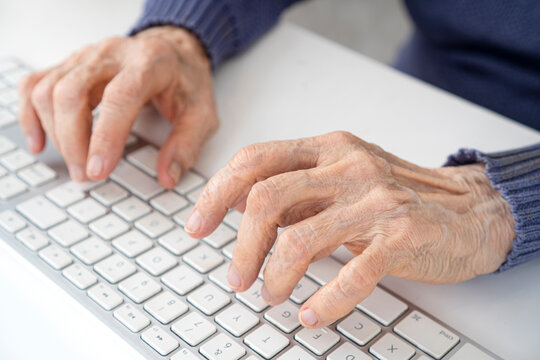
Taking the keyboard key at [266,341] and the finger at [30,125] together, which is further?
the finger at [30,125]

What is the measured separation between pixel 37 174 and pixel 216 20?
348 mm

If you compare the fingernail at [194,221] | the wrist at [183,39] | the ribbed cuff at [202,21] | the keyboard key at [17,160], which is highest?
the ribbed cuff at [202,21]

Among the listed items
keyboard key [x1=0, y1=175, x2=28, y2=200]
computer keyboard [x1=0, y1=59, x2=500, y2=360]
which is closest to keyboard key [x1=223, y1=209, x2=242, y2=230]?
computer keyboard [x1=0, y1=59, x2=500, y2=360]

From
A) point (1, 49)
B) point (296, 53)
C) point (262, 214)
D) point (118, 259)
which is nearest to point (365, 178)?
point (262, 214)

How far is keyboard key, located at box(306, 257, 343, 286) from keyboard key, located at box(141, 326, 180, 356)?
139 millimetres

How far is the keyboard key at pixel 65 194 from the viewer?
58 centimetres

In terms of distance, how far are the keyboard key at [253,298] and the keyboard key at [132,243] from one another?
0.10 m

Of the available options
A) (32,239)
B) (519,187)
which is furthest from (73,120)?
(519,187)

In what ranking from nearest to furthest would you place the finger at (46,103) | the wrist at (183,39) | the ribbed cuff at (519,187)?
the ribbed cuff at (519,187), the finger at (46,103), the wrist at (183,39)

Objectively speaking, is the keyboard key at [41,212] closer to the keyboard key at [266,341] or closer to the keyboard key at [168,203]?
the keyboard key at [168,203]

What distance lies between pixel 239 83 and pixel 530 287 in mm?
441

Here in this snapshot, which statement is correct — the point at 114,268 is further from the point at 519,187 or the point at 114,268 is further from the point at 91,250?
the point at 519,187

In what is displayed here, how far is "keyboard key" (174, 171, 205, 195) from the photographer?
61 cm

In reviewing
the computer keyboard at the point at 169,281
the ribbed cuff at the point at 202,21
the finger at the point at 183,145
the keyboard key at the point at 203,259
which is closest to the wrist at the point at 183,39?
the ribbed cuff at the point at 202,21
